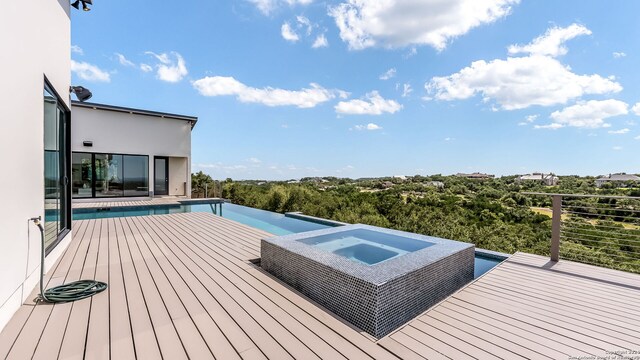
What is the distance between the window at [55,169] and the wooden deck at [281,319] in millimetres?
675

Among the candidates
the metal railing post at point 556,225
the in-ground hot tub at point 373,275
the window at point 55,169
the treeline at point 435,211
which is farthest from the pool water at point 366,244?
the treeline at point 435,211

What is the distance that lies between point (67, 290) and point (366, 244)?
336 cm

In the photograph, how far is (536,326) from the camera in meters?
2.07

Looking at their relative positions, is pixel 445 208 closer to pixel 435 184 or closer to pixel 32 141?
pixel 435 184

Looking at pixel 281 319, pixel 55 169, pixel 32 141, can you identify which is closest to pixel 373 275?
pixel 281 319

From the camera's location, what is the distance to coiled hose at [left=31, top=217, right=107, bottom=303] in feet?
7.93

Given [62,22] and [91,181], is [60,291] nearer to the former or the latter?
[62,22]

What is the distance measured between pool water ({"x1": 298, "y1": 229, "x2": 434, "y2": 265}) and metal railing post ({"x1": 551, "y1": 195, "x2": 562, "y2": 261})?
1.69 metres

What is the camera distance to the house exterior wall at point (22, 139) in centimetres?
208

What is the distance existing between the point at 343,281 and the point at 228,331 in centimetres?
92

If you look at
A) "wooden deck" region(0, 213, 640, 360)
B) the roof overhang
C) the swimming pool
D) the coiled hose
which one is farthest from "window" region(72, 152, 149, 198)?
the coiled hose

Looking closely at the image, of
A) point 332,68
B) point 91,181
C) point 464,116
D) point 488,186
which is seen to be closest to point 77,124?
point 91,181

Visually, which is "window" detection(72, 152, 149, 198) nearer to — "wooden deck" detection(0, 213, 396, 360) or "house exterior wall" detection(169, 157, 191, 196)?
"house exterior wall" detection(169, 157, 191, 196)

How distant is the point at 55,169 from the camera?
3777mm
